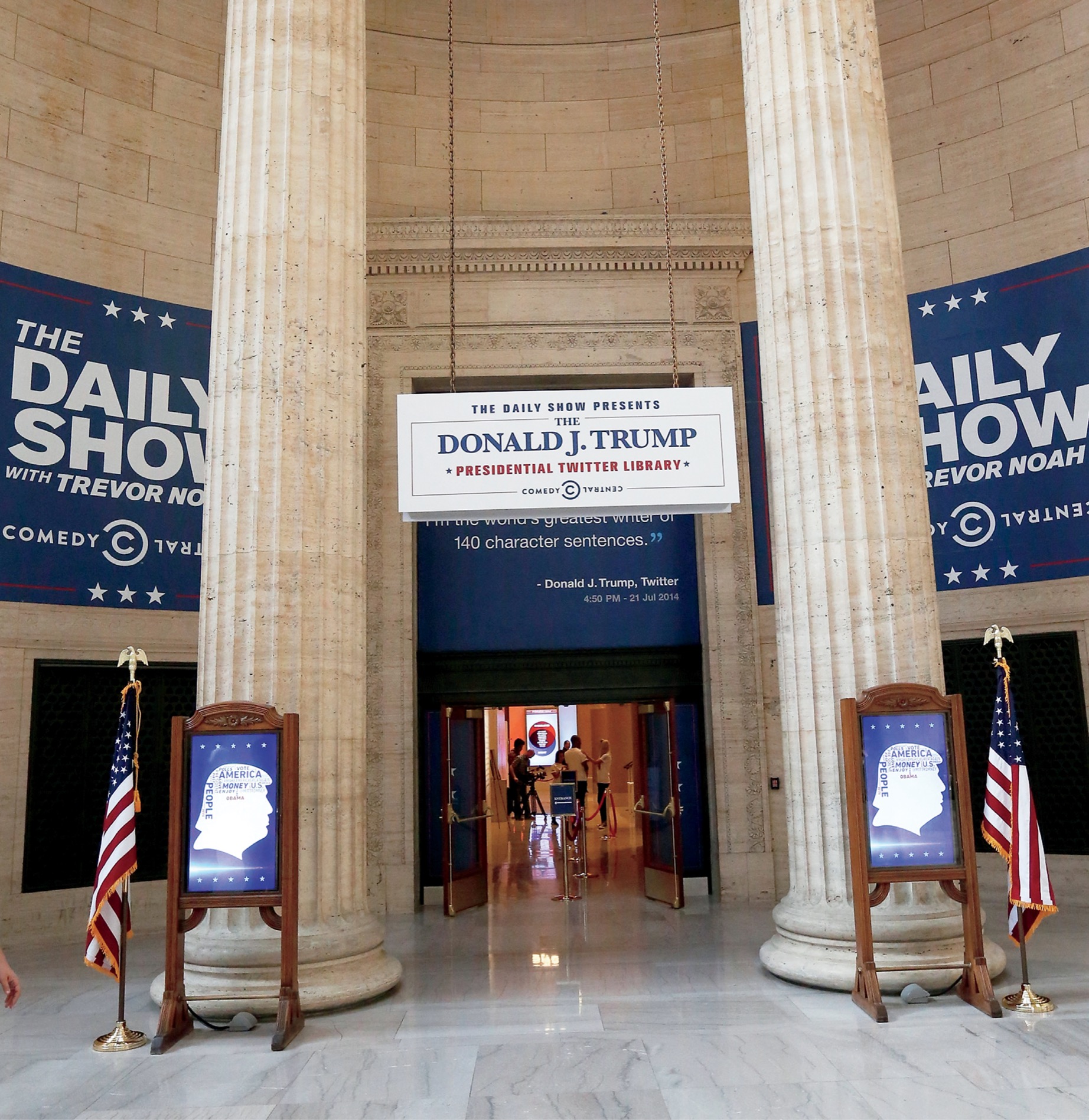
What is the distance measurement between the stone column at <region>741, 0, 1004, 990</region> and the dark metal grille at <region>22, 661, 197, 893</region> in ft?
19.2

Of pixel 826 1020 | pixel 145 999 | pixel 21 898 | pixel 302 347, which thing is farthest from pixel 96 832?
pixel 826 1020

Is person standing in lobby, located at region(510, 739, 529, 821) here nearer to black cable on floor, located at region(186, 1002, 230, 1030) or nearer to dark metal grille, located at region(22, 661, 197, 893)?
dark metal grille, located at region(22, 661, 197, 893)

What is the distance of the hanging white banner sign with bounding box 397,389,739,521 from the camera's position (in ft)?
21.3

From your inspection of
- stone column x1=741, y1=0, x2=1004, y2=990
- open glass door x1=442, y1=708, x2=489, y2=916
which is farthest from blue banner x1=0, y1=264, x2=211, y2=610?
stone column x1=741, y1=0, x2=1004, y2=990

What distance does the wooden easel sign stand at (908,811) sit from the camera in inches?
248

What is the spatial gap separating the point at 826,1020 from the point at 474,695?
20.3 feet

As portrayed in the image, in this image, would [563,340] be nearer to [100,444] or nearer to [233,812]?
[100,444]

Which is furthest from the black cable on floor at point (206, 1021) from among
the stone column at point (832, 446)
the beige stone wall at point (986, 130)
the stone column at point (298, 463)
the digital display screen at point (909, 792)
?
the beige stone wall at point (986, 130)

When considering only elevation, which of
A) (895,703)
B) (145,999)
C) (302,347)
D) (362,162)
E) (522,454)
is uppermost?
(362,162)

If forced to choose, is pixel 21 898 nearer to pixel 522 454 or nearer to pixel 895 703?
pixel 522 454

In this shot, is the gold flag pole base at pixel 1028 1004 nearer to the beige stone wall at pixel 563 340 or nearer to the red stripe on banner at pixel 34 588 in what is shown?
the beige stone wall at pixel 563 340

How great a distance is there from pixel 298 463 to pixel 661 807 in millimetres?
6025

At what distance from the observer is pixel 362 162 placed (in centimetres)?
785

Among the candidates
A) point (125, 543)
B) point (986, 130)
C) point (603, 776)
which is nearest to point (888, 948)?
point (125, 543)
